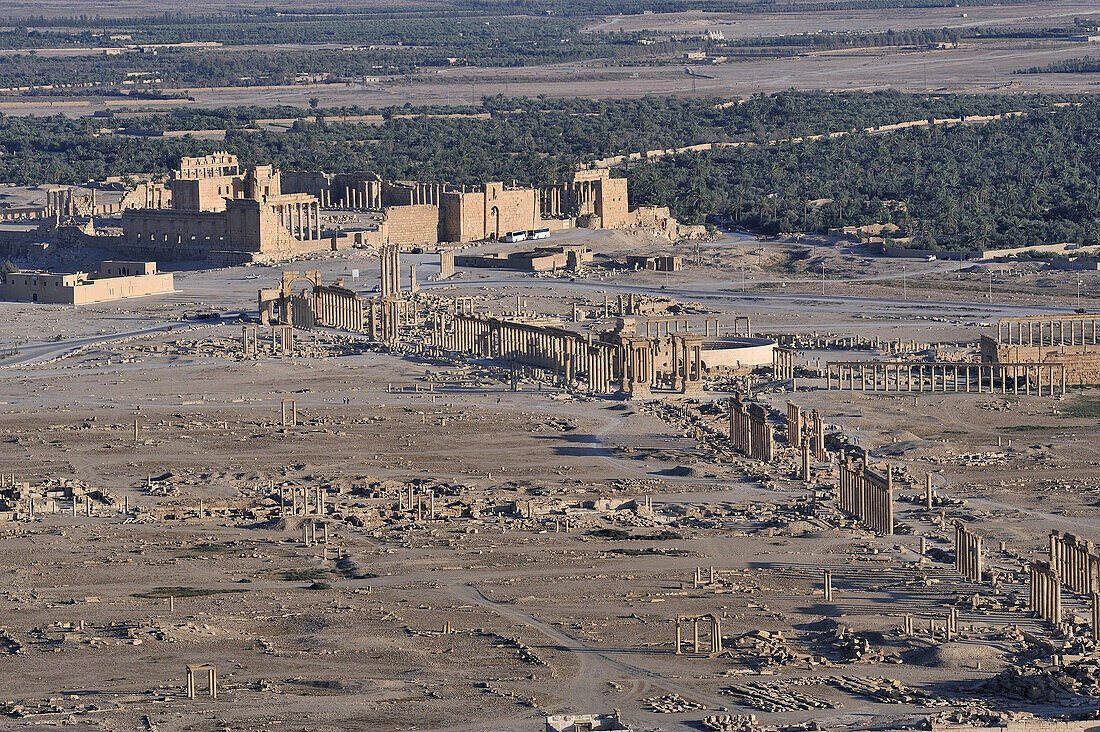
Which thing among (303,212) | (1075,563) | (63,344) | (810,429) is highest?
(303,212)

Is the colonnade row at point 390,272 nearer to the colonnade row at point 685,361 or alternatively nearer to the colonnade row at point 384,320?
the colonnade row at point 384,320

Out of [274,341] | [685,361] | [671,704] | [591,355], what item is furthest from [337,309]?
[671,704]

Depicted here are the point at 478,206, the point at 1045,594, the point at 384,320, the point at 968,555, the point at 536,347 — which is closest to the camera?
the point at 1045,594

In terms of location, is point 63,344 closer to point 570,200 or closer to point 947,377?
point 947,377

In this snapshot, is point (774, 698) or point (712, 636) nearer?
point (774, 698)

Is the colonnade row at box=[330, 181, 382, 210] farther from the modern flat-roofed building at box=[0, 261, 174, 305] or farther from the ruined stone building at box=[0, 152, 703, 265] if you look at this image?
the modern flat-roofed building at box=[0, 261, 174, 305]

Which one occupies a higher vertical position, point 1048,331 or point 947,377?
point 1048,331

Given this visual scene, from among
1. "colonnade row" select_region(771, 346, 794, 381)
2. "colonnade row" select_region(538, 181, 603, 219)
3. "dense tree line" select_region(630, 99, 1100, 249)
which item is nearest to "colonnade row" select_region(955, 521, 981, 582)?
"colonnade row" select_region(771, 346, 794, 381)
